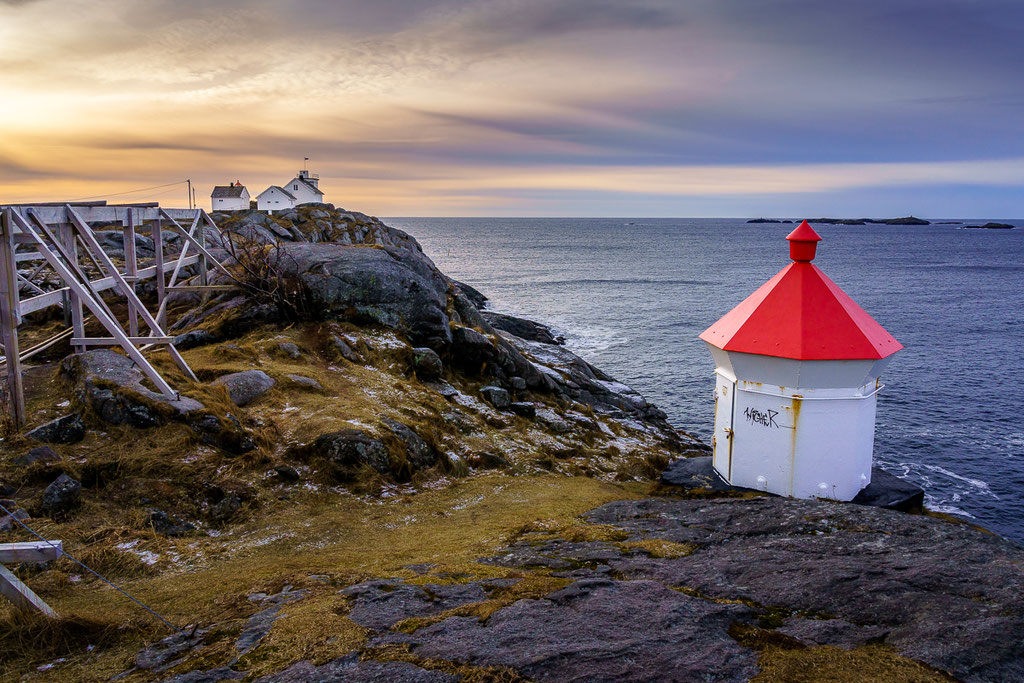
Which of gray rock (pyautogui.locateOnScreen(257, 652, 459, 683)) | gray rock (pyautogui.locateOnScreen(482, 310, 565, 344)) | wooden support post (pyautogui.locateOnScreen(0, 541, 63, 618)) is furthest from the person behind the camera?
gray rock (pyautogui.locateOnScreen(482, 310, 565, 344))

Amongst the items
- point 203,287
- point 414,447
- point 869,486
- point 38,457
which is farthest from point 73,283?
point 869,486

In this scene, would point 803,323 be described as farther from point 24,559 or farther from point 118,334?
point 118,334

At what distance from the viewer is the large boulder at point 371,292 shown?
2086 centimetres

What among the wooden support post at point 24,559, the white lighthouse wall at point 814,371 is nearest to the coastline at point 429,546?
the wooden support post at point 24,559

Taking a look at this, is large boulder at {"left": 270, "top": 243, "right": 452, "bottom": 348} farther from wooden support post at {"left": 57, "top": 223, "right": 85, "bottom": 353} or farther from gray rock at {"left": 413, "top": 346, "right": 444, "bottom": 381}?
wooden support post at {"left": 57, "top": 223, "right": 85, "bottom": 353}

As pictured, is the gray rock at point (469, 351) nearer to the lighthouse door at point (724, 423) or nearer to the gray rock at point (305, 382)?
the gray rock at point (305, 382)

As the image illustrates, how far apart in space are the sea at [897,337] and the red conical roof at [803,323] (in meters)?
13.4

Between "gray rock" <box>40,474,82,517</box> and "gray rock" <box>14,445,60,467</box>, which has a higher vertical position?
"gray rock" <box>14,445,60,467</box>

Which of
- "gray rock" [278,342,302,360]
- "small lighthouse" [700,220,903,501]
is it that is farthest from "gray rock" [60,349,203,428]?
"small lighthouse" [700,220,903,501]

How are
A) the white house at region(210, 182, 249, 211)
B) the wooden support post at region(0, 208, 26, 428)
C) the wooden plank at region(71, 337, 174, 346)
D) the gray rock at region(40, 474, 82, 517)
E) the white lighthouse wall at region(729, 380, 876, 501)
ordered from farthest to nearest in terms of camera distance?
the white house at region(210, 182, 249, 211)
the wooden plank at region(71, 337, 174, 346)
the white lighthouse wall at region(729, 380, 876, 501)
the wooden support post at region(0, 208, 26, 428)
the gray rock at region(40, 474, 82, 517)

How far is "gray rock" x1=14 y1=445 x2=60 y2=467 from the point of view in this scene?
1074 cm

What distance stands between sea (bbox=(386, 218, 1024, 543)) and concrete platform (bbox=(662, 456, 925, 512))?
428 inches

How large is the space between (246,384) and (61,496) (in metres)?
5.53

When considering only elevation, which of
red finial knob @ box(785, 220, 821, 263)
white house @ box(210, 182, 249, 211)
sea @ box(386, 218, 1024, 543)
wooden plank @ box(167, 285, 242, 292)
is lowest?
sea @ box(386, 218, 1024, 543)
